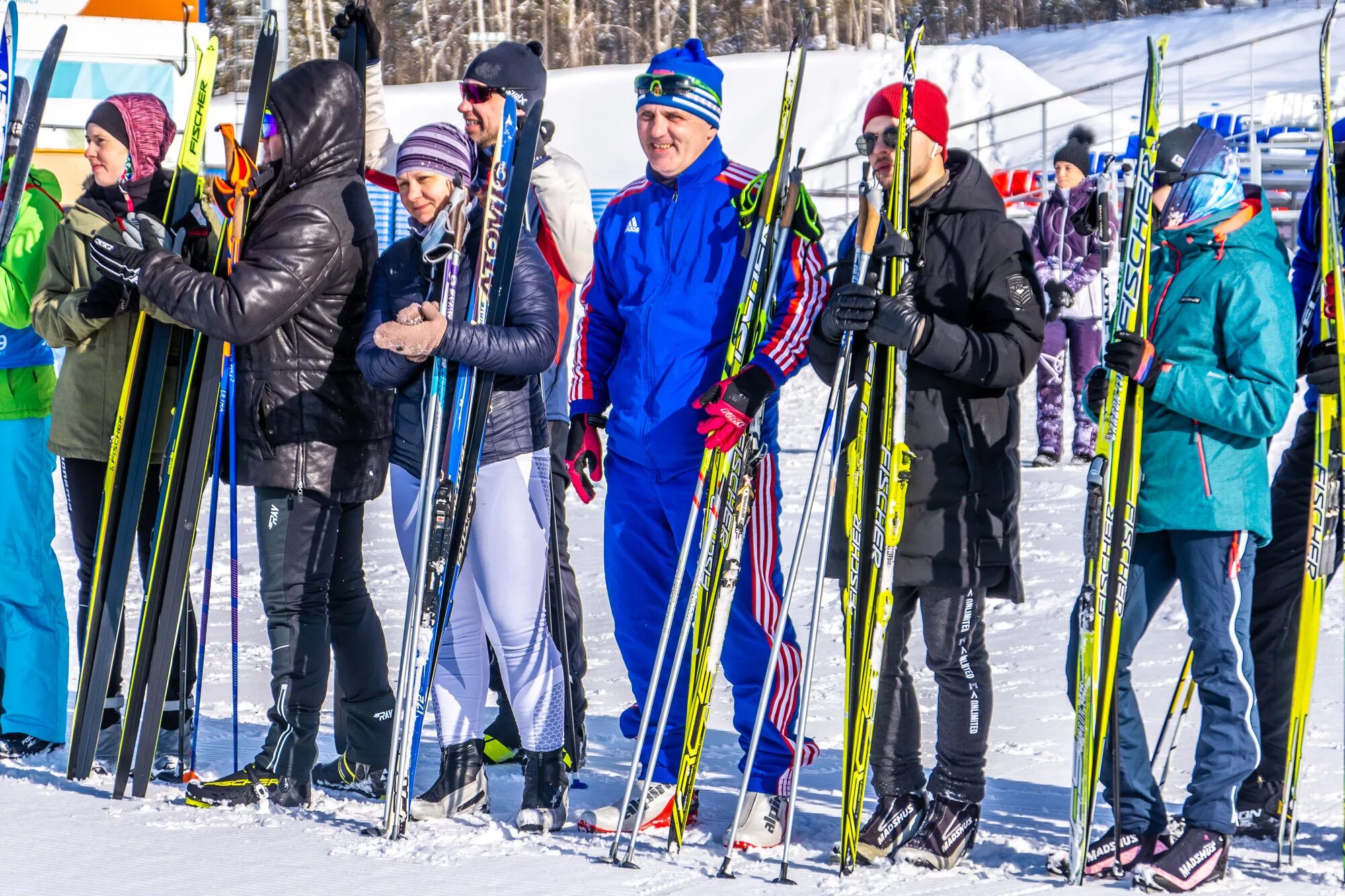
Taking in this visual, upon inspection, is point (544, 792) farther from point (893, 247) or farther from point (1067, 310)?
point (1067, 310)

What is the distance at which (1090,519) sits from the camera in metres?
2.93

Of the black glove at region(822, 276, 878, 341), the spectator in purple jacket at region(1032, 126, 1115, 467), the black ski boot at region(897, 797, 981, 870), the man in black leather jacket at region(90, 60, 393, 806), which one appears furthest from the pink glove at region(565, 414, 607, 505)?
the spectator in purple jacket at region(1032, 126, 1115, 467)

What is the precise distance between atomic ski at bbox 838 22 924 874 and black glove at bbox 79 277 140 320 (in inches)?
71.0

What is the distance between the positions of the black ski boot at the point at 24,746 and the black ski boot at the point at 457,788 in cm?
116

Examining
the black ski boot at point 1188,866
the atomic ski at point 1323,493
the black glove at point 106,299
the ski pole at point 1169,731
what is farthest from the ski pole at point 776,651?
the black glove at point 106,299

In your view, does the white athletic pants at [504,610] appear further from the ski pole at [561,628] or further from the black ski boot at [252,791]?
the black ski boot at [252,791]

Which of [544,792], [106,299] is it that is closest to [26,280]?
[106,299]

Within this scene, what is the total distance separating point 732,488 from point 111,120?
71.8 inches

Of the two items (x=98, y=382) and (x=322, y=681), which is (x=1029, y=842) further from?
(x=98, y=382)

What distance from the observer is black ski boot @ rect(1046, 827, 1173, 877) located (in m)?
2.91

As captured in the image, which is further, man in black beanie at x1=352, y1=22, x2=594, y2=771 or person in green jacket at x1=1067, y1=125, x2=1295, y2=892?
man in black beanie at x1=352, y1=22, x2=594, y2=771

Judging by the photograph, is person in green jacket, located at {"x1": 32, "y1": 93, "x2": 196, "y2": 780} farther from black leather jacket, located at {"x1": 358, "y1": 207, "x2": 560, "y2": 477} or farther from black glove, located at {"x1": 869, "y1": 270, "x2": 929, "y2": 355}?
black glove, located at {"x1": 869, "y1": 270, "x2": 929, "y2": 355}

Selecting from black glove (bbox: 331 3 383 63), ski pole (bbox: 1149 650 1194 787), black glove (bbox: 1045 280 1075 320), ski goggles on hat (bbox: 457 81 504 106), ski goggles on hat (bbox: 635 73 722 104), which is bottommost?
ski pole (bbox: 1149 650 1194 787)

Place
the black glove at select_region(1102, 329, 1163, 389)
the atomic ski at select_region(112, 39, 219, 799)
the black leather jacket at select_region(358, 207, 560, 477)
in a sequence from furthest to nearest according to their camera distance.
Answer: the atomic ski at select_region(112, 39, 219, 799) < the black leather jacket at select_region(358, 207, 560, 477) < the black glove at select_region(1102, 329, 1163, 389)
